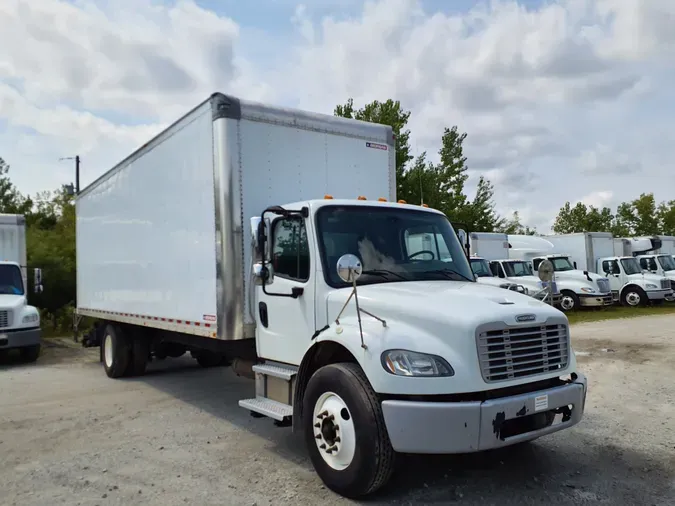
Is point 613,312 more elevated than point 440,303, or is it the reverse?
point 440,303

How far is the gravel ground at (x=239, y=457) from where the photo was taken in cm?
466

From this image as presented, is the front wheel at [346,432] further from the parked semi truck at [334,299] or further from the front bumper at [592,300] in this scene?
the front bumper at [592,300]

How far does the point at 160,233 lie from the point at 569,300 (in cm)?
1834

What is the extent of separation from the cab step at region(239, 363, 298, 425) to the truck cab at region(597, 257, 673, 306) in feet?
71.7

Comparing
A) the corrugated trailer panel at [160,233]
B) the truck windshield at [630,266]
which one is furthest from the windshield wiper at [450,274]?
the truck windshield at [630,266]

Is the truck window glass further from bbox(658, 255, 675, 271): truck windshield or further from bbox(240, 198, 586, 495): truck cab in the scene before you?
bbox(658, 255, 675, 271): truck windshield

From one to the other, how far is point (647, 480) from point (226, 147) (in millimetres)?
4924

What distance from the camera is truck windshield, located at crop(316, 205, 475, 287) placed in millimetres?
5336

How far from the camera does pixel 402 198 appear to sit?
106 feet

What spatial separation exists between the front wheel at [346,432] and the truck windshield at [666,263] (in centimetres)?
2515

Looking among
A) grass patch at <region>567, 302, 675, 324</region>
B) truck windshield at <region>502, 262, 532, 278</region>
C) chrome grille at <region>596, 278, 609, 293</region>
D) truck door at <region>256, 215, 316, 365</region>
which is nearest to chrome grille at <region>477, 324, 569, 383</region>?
truck door at <region>256, 215, 316, 365</region>

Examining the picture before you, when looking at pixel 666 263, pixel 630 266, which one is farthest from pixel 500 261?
pixel 666 263

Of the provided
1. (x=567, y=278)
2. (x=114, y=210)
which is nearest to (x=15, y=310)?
(x=114, y=210)

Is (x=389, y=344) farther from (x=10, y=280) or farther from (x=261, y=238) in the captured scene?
(x=10, y=280)
